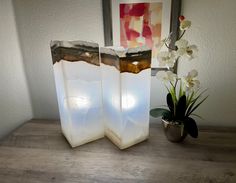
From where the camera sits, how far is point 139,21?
2.60ft

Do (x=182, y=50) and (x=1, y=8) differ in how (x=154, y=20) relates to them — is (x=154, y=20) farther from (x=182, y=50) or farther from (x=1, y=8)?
(x=1, y=8)

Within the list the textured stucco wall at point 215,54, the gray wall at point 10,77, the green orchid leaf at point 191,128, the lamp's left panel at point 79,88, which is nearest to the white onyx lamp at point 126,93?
the lamp's left panel at point 79,88

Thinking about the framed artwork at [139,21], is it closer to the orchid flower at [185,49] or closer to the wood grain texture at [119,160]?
the orchid flower at [185,49]

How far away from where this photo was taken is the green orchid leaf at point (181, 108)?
723 millimetres

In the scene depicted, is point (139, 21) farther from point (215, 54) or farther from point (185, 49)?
point (215, 54)

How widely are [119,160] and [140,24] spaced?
55 centimetres

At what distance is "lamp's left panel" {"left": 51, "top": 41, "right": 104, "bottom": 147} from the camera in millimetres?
656

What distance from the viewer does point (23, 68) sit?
961mm

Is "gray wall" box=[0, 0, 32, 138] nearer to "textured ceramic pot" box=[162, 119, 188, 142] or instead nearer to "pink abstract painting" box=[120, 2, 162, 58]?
"pink abstract painting" box=[120, 2, 162, 58]

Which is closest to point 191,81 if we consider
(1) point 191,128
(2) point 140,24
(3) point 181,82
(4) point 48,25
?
(3) point 181,82

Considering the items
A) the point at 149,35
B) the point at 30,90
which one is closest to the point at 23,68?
the point at 30,90

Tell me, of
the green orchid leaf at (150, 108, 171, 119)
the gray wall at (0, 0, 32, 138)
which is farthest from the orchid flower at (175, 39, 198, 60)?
the gray wall at (0, 0, 32, 138)

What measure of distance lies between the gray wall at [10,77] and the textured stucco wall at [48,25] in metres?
0.03

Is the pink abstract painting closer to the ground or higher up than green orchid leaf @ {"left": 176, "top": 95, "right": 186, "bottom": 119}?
higher up
